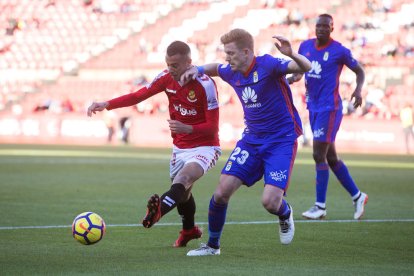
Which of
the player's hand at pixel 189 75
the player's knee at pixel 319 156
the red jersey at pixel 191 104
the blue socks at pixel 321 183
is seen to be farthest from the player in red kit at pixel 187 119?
the player's knee at pixel 319 156

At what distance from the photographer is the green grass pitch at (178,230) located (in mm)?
7156

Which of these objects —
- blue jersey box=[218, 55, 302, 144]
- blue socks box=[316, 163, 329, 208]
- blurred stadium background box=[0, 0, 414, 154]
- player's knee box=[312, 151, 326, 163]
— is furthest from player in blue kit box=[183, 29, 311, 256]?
blurred stadium background box=[0, 0, 414, 154]

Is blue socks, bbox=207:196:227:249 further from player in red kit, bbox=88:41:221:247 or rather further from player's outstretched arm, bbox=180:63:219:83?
player's outstretched arm, bbox=180:63:219:83

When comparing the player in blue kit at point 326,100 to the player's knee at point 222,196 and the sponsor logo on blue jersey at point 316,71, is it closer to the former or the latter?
the sponsor logo on blue jersey at point 316,71

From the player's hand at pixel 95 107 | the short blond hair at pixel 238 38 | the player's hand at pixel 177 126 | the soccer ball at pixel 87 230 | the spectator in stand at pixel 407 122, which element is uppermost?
the short blond hair at pixel 238 38

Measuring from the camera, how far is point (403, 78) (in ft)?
122

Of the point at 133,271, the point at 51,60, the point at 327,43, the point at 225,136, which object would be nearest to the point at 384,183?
the point at 327,43

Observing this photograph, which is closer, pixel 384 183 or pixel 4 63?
pixel 384 183

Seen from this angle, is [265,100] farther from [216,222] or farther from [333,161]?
[333,161]

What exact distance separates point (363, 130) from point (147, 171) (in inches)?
605

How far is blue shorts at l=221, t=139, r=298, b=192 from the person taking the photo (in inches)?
313

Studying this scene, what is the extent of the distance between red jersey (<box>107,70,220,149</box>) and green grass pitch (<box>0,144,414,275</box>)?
1047 millimetres

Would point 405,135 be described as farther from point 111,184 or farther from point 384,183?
point 111,184

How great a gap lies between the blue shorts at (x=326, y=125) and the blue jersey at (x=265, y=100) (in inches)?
128
